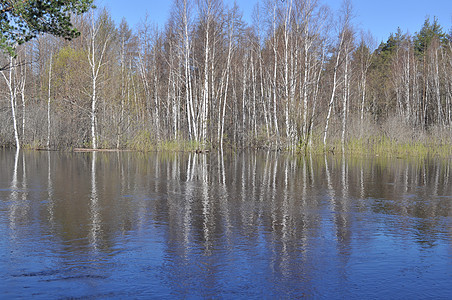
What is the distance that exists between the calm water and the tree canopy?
4.54 metres

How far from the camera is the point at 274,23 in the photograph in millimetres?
Result: 34281

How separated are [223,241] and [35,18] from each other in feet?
34.2

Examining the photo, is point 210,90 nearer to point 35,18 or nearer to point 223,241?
point 35,18

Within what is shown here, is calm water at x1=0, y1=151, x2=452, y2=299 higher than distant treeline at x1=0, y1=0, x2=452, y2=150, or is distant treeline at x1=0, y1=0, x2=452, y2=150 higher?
distant treeline at x1=0, y1=0, x2=452, y2=150

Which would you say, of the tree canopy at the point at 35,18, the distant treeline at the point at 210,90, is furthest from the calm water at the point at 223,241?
the distant treeline at the point at 210,90

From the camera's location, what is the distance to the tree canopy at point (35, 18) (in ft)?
45.0

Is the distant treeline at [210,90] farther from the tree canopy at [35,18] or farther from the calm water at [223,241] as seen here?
the calm water at [223,241]

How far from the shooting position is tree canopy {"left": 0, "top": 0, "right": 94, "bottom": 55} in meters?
13.7

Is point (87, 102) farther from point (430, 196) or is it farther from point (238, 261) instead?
point (238, 261)

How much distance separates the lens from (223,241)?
7391 millimetres

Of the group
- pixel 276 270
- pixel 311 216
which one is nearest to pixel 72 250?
pixel 276 270

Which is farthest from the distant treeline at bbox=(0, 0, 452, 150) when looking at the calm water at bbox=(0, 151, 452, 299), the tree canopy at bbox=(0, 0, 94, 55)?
the calm water at bbox=(0, 151, 452, 299)

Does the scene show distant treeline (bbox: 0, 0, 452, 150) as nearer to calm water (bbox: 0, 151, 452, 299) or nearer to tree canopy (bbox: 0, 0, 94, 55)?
tree canopy (bbox: 0, 0, 94, 55)

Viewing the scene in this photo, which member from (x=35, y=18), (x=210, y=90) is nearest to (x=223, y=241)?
(x=35, y=18)
